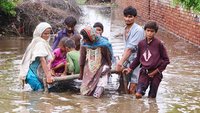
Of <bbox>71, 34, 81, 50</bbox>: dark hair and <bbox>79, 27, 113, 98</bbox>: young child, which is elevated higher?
<bbox>71, 34, 81, 50</bbox>: dark hair

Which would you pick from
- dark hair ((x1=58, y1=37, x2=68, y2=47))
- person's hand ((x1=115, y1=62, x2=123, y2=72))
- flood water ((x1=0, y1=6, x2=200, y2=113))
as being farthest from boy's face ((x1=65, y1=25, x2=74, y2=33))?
person's hand ((x1=115, y1=62, x2=123, y2=72))

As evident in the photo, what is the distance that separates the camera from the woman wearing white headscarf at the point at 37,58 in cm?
826

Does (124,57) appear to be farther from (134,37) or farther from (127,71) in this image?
(134,37)

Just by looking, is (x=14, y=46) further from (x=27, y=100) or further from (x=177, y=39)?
(x=27, y=100)

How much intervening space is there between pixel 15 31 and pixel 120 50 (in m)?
4.37

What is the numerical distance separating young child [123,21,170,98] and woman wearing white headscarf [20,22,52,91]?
167 centimetres

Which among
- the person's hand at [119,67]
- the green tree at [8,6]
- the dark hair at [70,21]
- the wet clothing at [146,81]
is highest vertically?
the green tree at [8,6]

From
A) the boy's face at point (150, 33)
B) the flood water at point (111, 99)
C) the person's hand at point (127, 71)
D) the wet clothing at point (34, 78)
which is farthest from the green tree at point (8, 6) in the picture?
the boy's face at point (150, 33)

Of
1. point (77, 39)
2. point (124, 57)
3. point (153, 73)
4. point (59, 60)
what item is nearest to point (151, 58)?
point (153, 73)

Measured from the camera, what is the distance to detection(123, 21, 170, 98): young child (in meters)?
7.69

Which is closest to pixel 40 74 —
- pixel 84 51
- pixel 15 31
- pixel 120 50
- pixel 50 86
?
pixel 50 86

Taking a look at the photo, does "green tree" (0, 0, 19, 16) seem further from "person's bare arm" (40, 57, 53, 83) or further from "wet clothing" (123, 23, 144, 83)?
"wet clothing" (123, 23, 144, 83)

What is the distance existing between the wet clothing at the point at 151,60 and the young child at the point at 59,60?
5.02ft

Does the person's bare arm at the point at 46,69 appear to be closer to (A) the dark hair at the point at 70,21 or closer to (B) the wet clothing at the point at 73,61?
(B) the wet clothing at the point at 73,61
